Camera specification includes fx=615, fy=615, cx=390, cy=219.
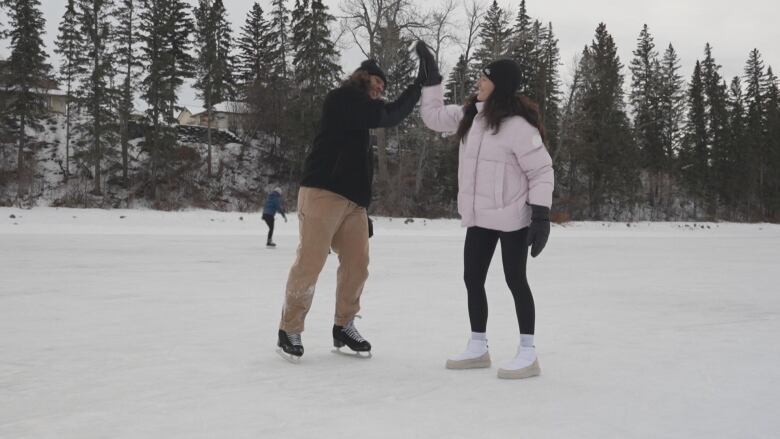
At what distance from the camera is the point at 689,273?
28.9 feet

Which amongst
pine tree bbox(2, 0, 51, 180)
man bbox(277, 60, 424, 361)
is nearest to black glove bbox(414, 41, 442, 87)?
man bbox(277, 60, 424, 361)

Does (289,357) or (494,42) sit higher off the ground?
(494,42)

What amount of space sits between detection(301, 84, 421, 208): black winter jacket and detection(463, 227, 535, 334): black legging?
0.68 m

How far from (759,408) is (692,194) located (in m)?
48.7

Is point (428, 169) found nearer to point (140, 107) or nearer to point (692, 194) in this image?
point (140, 107)

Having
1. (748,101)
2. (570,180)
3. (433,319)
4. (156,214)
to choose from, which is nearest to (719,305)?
(433,319)

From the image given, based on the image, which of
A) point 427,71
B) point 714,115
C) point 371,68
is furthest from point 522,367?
point 714,115

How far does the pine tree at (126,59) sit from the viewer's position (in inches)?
1329

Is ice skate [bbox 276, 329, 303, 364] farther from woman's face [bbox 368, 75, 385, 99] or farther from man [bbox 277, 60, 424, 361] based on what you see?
woman's face [bbox 368, 75, 385, 99]

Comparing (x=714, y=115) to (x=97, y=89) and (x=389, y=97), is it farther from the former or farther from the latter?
(x=97, y=89)

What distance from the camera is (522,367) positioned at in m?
3.04

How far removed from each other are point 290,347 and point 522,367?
3.99 ft

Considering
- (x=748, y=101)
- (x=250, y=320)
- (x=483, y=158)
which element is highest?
(x=748, y=101)

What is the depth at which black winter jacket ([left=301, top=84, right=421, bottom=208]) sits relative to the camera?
3225 millimetres
